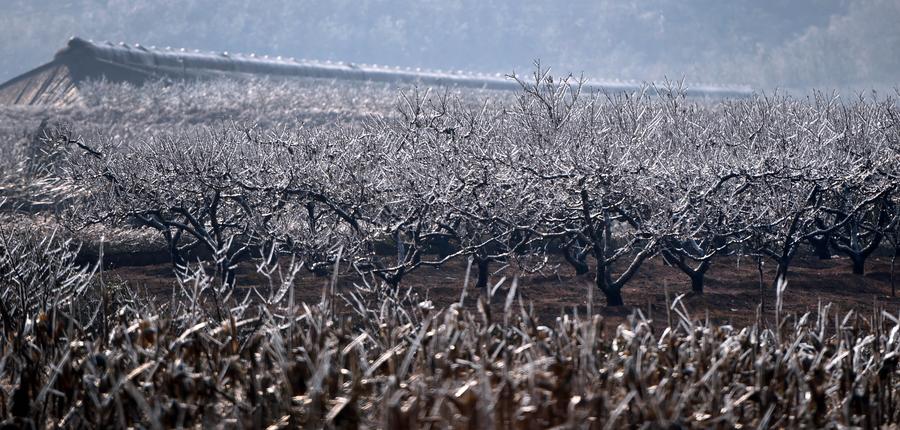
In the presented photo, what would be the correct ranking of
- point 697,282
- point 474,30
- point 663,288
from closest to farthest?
point 697,282
point 663,288
point 474,30

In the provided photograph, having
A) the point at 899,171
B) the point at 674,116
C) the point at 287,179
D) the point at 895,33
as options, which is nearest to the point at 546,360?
the point at 287,179

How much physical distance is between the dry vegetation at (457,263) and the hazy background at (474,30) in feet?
257

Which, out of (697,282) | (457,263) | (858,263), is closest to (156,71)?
(457,263)

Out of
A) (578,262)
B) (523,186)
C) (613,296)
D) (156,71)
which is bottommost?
(613,296)

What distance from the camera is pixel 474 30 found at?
362 ft

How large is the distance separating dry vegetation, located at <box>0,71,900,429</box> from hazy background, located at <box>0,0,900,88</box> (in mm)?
78436

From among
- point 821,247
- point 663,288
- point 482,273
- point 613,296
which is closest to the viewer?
point 613,296

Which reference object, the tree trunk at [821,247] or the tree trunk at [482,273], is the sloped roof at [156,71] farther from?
the tree trunk at [482,273]

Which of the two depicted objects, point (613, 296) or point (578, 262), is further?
point (578, 262)

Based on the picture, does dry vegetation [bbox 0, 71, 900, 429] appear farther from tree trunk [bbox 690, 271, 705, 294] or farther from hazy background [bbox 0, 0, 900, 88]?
hazy background [bbox 0, 0, 900, 88]

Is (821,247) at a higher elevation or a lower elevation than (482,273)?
higher

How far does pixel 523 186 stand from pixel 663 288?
10.2 feet

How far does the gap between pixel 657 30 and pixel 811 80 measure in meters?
26.1

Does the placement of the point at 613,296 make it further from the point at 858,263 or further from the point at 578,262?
the point at 858,263
